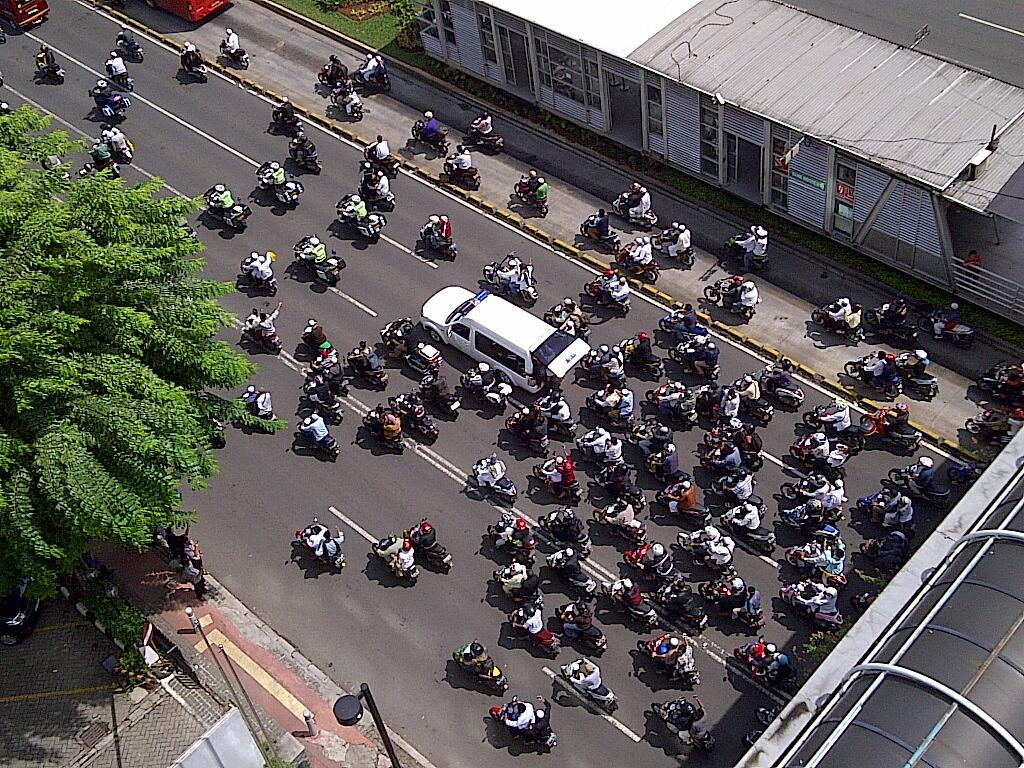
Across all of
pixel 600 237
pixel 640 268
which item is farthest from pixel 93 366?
pixel 600 237

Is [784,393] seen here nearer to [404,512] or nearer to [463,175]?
[404,512]

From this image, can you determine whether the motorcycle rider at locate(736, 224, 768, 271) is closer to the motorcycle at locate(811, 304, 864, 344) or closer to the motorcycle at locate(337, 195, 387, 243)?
the motorcycle at locate(811, 304, 864, 344)

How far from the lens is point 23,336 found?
2267 cm

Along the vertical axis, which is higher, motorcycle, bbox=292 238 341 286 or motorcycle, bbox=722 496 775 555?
motorcycle, bbox=722 496 775 555

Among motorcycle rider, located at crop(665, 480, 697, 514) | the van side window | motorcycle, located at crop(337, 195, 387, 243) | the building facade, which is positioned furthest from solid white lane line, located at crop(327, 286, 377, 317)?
motorcycle rider, located at crop(665, 480, 697, 514)

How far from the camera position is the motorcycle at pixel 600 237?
3675 centimetres

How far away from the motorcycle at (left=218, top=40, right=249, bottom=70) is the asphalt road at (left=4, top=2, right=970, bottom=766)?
502cm

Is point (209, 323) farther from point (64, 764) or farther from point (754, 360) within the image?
point (754, 360)

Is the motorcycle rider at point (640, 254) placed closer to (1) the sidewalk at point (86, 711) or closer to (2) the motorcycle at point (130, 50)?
(1) the sidewalk at point (86, 711)

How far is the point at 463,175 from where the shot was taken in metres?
39.7

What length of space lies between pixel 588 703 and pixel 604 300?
13.2 meters

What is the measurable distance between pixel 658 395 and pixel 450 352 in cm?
659

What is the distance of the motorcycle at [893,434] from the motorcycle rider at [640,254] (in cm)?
865

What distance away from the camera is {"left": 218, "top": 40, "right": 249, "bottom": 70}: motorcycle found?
45.7 meters
